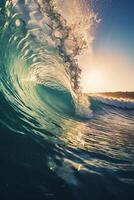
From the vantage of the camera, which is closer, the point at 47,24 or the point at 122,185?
the point at 122,185

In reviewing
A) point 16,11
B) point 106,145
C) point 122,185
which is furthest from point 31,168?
point 16,11

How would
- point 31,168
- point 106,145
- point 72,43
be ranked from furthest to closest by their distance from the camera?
point 72,43
point 106,145
point 31,168

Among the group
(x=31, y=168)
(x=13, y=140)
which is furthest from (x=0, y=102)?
(x=31, y=168)

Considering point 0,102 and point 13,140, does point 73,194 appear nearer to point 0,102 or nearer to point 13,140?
point 13,140

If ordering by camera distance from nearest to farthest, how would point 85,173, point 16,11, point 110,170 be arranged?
point 85,173, point 110,170, point 16,11

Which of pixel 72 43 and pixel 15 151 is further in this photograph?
pixel 72 43

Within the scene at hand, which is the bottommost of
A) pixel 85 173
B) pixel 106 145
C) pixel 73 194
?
pixel 73 194

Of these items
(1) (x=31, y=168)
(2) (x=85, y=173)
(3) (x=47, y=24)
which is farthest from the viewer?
(3) (x=47, y=24)

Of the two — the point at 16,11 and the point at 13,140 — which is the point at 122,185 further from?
the point at 16,11

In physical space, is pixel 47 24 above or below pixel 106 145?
above
